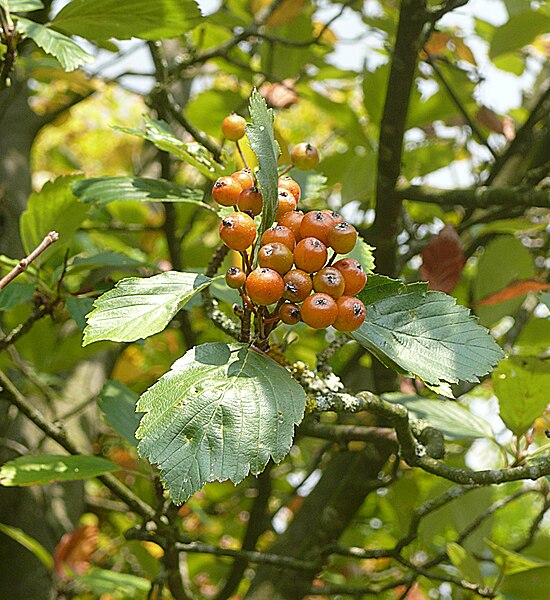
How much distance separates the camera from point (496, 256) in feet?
4.43

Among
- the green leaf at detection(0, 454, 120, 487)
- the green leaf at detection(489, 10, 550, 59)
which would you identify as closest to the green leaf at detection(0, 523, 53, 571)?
the green leaf at detection(0, 454, 120, 487)

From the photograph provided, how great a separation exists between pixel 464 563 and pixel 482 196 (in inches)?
23.0

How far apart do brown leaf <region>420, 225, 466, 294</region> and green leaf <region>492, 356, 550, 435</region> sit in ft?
0.62

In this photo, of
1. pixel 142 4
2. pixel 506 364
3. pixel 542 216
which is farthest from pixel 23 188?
pixel 506 364

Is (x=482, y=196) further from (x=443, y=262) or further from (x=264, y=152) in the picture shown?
(x=264, y=152)

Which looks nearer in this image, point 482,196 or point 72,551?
point 482,196

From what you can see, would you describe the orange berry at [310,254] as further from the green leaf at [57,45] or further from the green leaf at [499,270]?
the green leaf at [499,270]

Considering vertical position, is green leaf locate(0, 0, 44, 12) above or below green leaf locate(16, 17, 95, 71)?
above

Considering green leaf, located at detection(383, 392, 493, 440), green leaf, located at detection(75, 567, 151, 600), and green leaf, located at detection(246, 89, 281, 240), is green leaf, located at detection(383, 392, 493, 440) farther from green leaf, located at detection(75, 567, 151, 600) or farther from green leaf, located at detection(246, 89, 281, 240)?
green leaf, located at detection(75, 567, 151, 600)

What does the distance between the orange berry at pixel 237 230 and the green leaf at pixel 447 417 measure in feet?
1.47

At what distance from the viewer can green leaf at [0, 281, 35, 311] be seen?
98 cm

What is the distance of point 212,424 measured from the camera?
634 mm

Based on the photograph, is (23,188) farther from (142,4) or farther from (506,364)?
(506,364)

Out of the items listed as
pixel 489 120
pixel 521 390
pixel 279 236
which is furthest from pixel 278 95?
pixel 279 236
